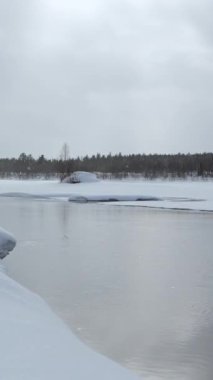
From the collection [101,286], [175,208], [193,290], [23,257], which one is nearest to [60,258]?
[23,257]

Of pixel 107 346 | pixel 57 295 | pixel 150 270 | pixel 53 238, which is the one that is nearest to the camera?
pixel 107 346

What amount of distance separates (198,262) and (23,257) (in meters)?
3.32

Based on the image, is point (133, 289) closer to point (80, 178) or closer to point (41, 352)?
point (41, 352)

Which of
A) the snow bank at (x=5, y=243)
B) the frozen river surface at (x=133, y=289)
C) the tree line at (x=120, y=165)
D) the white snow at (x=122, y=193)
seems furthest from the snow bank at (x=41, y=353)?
the tree line at (x=120, y=165)

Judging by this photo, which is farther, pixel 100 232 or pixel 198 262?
pixel 100 232

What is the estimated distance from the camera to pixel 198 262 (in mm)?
10055

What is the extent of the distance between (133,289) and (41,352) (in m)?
4.14

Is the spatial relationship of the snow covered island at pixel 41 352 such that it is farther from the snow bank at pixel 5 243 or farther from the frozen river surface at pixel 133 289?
the snow bank at pixel 5 243

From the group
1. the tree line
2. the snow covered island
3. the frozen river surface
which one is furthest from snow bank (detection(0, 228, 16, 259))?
the tree line

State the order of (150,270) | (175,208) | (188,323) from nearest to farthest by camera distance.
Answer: (188,323), (150,270), (175,208)

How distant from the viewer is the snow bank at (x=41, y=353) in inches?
125

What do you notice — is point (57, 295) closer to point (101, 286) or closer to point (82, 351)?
point (101, 286)

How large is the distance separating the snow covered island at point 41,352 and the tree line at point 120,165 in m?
52.2

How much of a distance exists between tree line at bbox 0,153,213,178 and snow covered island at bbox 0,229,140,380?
2056 inches
